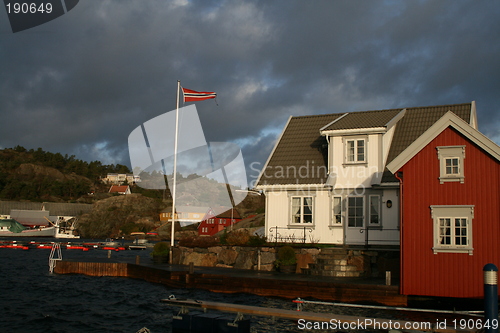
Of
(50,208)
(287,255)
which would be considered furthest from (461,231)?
(50,208)

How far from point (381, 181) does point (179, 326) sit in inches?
592

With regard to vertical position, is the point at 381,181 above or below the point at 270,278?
above

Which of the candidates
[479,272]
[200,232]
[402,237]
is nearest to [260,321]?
[402,237]

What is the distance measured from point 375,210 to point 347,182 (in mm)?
2167

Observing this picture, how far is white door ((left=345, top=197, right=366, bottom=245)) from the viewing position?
2491 cm

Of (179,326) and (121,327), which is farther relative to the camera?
(121,327)

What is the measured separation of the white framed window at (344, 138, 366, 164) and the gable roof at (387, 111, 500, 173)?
6442mm

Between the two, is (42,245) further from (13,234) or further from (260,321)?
(260,321)

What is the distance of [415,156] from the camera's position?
61.7ft

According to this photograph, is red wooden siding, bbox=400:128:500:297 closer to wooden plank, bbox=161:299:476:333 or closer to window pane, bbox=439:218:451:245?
window pane, bbox=439:218:451:245

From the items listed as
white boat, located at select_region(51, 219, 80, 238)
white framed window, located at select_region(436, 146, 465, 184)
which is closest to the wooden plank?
white framed window, located at select_region(436, 146, 465, 184)

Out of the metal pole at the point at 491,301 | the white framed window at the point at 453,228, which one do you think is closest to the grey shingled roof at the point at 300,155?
the white framed window at the point at 453,228

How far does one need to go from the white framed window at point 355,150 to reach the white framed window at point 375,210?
2.16 m

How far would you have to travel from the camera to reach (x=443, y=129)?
18.3 m
